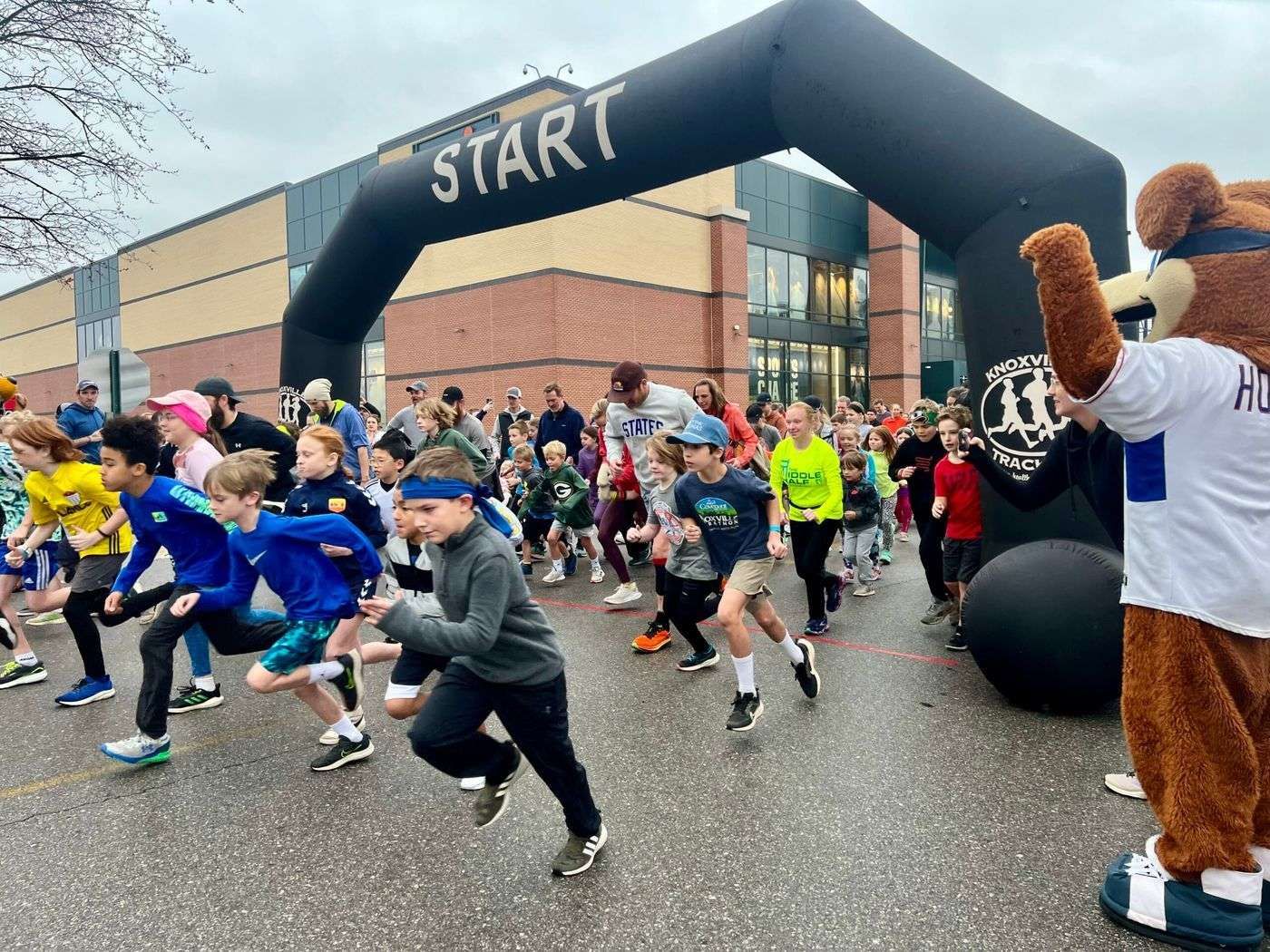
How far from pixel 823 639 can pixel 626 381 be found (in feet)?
7.84

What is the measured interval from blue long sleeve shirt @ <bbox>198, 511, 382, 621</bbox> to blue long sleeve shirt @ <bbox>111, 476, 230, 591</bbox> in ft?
1.53

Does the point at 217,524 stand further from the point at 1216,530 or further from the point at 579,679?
the point at 1216,530

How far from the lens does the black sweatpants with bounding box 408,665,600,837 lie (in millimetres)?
2842

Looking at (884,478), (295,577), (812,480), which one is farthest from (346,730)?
(884,478)

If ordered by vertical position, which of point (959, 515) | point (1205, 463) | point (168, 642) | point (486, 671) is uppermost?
point (1205, 463)

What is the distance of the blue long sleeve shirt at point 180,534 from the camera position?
13.6 feet

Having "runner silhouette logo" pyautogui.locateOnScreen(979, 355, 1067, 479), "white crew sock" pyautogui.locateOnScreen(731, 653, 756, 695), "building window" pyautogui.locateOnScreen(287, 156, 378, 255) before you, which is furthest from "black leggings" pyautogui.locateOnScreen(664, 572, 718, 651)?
"building window" pyautogui.locateOnScreen(287, 156, 378, 255)

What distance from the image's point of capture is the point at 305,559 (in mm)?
3770

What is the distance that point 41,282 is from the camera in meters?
45.6

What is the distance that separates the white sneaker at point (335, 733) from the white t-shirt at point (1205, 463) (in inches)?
142

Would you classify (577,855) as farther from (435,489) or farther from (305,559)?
(305,559)

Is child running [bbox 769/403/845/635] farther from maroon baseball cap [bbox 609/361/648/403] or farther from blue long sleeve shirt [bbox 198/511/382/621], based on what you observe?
blue long sleeve shirt [bbox 198/511/382/621]

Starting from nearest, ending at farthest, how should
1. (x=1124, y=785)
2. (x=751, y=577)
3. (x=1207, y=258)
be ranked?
1. (x=1207, y=258)
2. (x=1124, y=785)
3. (x=751, y=577)

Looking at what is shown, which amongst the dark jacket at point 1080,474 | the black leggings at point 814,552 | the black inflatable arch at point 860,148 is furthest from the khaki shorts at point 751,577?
the black leggings at point 814,552
